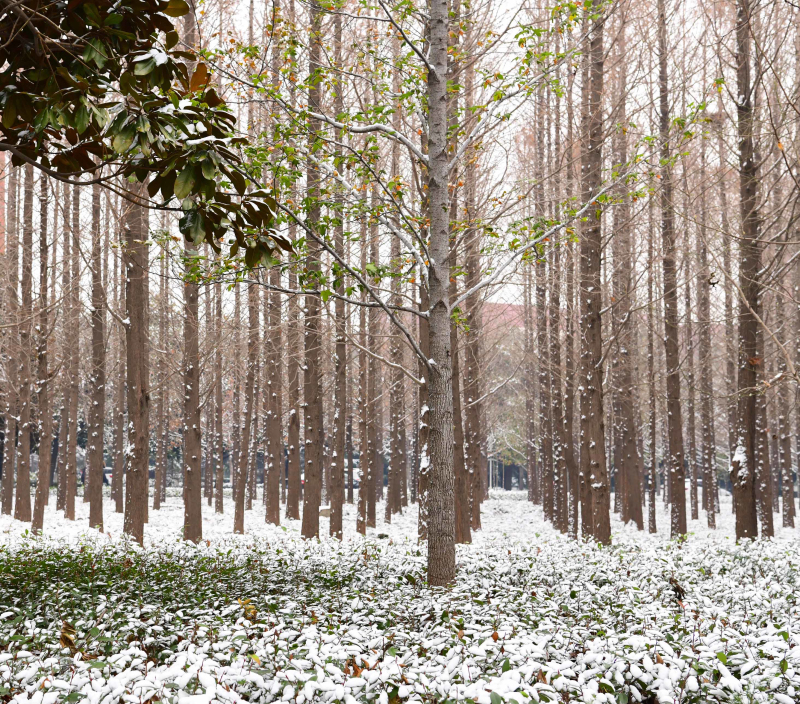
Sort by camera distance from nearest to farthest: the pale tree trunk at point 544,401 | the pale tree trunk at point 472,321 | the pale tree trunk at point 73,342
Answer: the pale tree trunk at point 472,321 → the pale tree trunk at point 73,342 → the pale tree trunk at point 544,401

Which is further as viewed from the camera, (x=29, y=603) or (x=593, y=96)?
(x=593, y=96)

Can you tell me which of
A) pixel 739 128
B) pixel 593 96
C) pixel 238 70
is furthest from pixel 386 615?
pixel 593 96

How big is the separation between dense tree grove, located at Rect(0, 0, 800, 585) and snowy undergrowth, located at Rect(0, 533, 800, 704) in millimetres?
1209

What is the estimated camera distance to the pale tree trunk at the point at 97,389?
1337 centimetres

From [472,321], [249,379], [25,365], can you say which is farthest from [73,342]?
[472,321]

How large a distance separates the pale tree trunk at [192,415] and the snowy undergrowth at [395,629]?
3.62m

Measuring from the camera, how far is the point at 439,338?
6.15 m

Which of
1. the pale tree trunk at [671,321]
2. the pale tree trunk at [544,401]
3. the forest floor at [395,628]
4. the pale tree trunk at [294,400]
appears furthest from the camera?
the pale tree trunk at [544,401]

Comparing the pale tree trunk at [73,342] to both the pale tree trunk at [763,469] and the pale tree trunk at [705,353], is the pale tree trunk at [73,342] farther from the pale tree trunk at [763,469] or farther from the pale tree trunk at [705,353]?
the pale tree trunk at [763,469]

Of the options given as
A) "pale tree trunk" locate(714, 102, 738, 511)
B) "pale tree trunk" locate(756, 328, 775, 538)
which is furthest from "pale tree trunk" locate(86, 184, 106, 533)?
"pale tree trunk" locate(756, 328, 775, 538)

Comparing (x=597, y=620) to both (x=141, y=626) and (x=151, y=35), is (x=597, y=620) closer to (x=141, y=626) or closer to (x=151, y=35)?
(x=141, y=626)

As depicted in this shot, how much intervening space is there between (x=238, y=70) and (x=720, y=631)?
680 centimetres

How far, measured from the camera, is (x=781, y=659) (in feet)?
12.0

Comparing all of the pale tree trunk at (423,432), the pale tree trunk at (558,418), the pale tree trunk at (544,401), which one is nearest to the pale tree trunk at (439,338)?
the pale tree trunk at (423,432)
